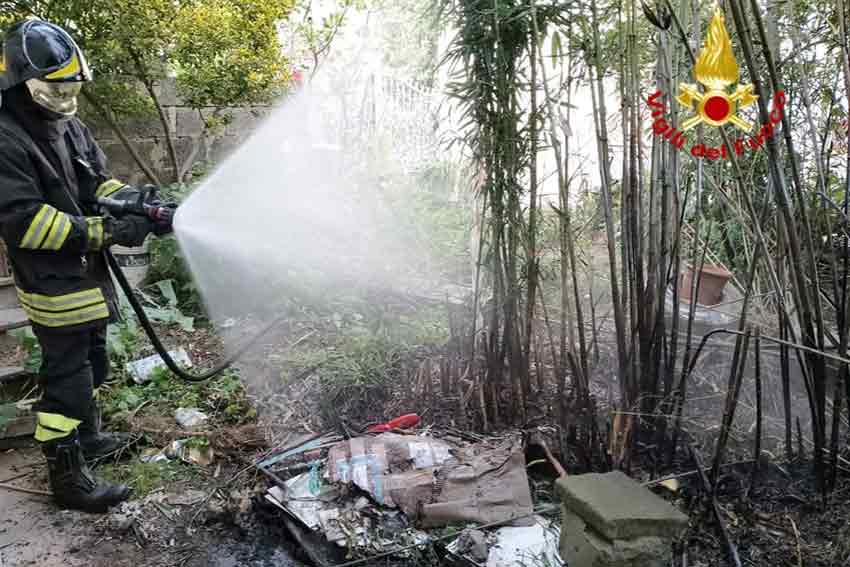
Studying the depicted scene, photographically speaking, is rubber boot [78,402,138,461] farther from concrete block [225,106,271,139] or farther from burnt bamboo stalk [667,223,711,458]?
concrete block [225,106,271,139]

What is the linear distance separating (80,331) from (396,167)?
4.62 metres

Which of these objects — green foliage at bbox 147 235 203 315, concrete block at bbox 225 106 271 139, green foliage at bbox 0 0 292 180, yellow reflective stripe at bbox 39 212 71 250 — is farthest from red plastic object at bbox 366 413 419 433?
concrete block at bbox 225 106 271 139

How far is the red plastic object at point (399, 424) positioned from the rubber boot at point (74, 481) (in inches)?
50.7

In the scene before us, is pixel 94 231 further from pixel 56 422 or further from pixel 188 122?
pixel 188 122

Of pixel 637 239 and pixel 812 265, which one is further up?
pixel 637 239

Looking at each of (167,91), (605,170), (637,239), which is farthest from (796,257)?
(167,91)

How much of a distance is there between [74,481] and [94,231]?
3.99ft

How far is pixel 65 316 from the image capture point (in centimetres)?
286

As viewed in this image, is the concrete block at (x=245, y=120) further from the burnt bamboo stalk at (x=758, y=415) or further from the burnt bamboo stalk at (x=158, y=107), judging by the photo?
the burnt bamboo stalk at (x=758, y=415)

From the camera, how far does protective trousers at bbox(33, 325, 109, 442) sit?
2.93 m

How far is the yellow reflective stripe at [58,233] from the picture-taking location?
2.69m

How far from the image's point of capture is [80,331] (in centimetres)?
295

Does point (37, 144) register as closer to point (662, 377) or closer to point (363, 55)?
point (662, 377)

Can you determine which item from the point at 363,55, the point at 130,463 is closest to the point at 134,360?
the point at 130,463
